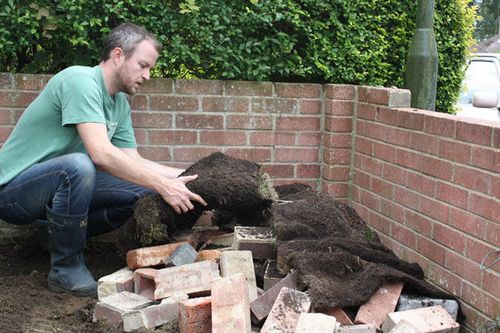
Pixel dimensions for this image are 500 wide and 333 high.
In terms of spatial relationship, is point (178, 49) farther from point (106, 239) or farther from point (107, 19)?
point (106, 239)

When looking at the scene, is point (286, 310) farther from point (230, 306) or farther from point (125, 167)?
point (125, 167)

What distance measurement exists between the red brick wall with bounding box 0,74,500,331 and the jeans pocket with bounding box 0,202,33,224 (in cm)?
76

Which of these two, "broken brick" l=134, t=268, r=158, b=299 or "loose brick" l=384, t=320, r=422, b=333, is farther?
"broken brick" l=134, t=268, r=158, b=299

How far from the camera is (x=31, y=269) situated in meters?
4.43

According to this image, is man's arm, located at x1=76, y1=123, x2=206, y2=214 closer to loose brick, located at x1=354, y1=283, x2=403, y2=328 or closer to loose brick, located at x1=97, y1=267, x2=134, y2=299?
loose brick, located at x1=97, y1=267, x2=134, y2=299

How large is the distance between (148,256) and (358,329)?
1.36 m

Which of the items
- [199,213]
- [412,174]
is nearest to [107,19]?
[199,213]

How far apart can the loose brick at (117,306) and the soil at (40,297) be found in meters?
0.05

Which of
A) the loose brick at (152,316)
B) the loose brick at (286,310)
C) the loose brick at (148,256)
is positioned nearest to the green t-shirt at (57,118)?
the loose brick at (148,256)

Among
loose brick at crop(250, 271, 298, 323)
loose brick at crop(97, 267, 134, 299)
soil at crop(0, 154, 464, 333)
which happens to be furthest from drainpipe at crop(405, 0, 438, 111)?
loose brick at crop(97, 267, 134, 299)

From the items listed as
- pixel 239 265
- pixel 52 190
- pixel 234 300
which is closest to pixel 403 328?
pixel 234 300

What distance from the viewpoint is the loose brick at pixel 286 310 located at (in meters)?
3.04

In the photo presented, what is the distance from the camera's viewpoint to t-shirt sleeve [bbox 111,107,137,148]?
4.46 meters

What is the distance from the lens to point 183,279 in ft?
11.6
